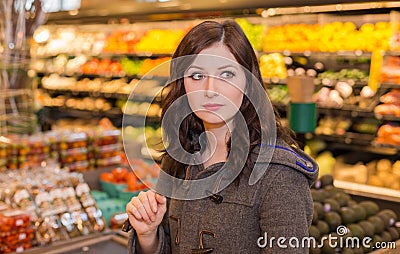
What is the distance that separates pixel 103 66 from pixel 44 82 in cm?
169

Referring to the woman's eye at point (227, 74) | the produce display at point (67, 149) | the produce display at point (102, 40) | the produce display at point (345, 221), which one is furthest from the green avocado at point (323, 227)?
the produce display at point (102, 40)

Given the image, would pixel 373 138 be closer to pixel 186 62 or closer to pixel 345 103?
pixel 345 103

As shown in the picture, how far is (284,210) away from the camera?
1330mm

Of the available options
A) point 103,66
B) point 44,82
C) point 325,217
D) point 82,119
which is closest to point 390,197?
point 325,217

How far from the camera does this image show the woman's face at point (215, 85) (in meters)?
1.37

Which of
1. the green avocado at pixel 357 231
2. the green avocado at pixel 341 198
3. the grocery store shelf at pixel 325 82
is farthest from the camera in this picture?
the grocery store shelf at pixel 325 82

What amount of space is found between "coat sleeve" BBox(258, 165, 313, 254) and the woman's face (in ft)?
0.63

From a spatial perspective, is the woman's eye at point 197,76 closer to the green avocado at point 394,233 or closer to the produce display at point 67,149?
the green avocado at point 394,233

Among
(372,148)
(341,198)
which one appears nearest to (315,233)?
(341,198)

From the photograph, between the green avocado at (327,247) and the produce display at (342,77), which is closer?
the green avocado at (327,247)

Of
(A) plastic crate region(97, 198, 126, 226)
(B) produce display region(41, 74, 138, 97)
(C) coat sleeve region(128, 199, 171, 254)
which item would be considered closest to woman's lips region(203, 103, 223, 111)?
(C) coat sleeve region(128, 199, 171, 254)

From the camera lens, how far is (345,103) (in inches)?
214

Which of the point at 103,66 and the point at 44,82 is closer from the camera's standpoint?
the point at 103,66

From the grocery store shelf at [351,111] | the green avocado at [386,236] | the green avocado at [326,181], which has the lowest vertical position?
the green avocado at [386,236]
